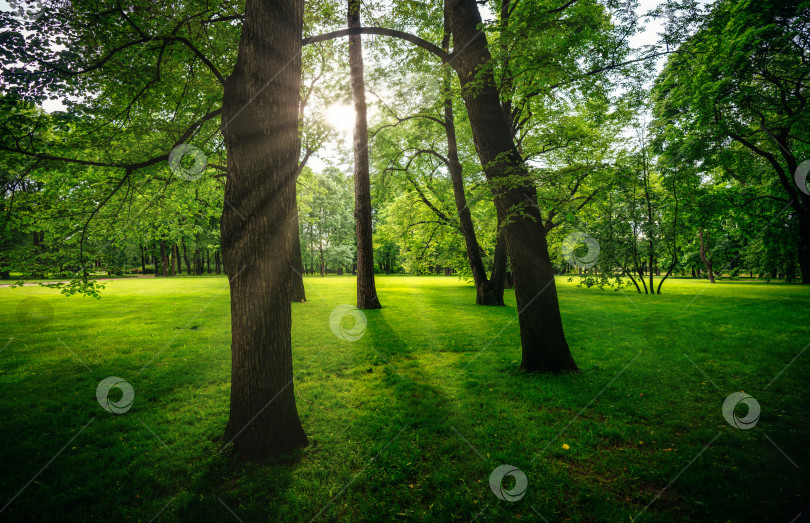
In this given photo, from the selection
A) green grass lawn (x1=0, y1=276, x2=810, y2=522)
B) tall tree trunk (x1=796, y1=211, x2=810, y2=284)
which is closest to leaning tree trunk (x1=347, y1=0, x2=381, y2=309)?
green grass lawn (x1=0, y1=276, x2=810, y2=522)

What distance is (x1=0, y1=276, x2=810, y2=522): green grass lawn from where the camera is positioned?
9.05ft

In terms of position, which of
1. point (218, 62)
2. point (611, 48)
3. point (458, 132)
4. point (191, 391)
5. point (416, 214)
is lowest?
point (191, 391)

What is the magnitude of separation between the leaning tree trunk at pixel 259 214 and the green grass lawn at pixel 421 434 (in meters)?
0.68

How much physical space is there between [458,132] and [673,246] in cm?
1357

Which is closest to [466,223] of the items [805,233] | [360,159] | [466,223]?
[466,223]

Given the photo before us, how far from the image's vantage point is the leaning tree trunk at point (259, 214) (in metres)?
3.26

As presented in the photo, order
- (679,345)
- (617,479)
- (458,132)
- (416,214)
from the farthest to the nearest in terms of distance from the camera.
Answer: (416,214) < (458,132) < (679,345) < (617,479)

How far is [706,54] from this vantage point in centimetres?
1048

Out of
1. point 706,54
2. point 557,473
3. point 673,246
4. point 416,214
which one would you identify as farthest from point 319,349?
point 673,246

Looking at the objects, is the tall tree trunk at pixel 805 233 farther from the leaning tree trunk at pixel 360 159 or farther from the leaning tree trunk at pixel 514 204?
the leaning tree trunk at pixel 360 159

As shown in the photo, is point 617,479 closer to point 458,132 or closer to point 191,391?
point 191,391

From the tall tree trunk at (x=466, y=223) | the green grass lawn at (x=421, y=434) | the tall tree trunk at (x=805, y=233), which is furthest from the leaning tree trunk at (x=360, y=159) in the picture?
the tall tree trunk at (x=805, y=233)

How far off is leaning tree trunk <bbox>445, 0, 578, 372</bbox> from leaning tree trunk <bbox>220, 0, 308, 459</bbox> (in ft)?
10.6

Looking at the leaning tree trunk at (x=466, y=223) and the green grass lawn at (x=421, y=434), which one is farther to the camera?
the leaning tree trunk at (x=466, y=223)
